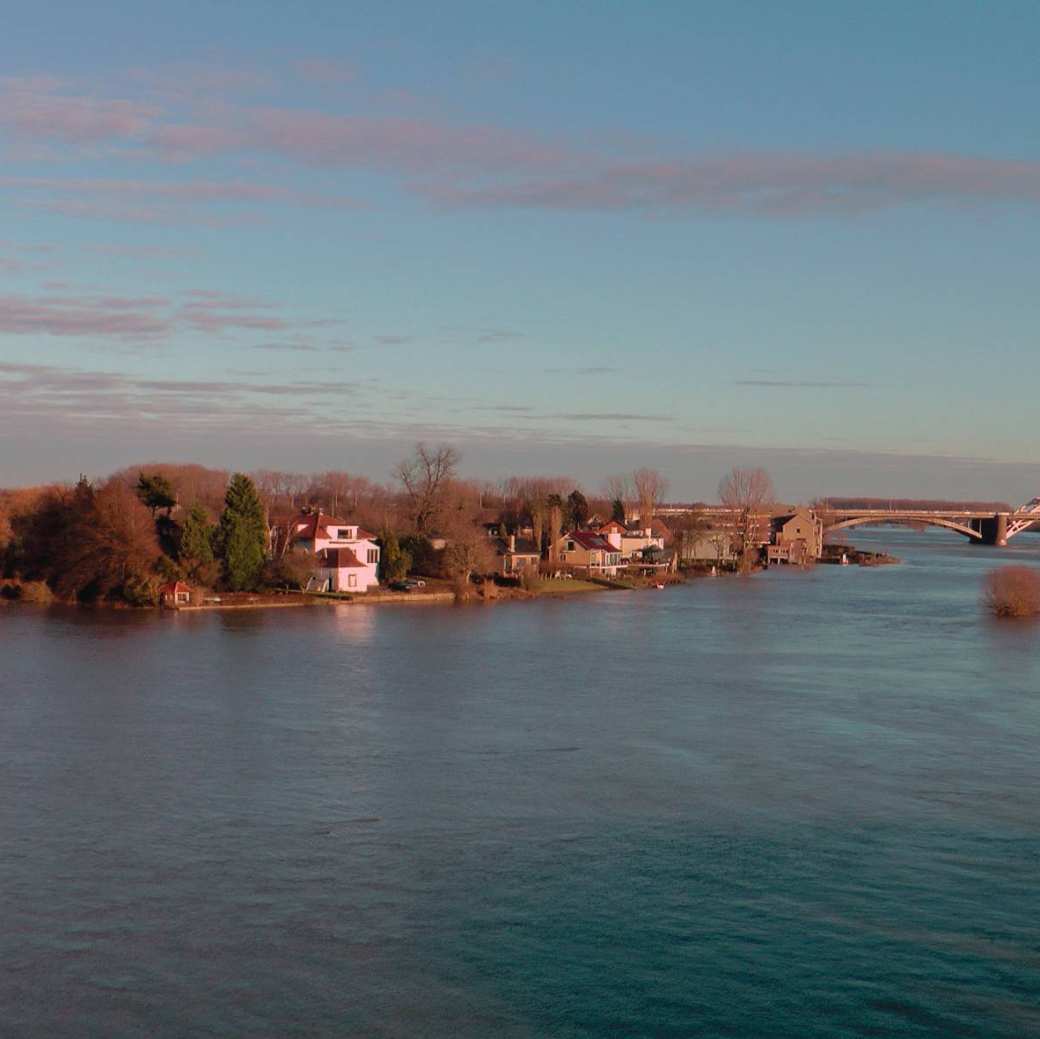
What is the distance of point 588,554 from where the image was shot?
1937 inches

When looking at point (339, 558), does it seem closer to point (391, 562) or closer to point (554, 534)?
point (391, 562)

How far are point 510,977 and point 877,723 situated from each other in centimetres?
970

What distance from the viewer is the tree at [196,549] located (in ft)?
109

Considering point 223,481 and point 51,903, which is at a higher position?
point 223,481

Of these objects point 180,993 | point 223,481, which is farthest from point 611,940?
point 223,481

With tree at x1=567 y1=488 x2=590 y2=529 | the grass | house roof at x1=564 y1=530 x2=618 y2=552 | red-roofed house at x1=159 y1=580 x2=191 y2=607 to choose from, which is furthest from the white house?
tree at x1=567 y1=488 x2=590 y2=529

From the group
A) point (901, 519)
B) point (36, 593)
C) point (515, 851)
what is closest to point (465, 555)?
point (36, 593)

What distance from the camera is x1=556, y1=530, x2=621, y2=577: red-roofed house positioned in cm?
4828

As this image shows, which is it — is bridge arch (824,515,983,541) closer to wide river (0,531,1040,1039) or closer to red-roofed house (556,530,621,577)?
red-roofed house (556,530,621,577)

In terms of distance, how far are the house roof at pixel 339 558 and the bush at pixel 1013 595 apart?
16744 millimetres

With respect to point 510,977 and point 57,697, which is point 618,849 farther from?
point 57,697

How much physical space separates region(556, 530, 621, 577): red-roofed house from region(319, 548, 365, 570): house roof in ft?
41.2

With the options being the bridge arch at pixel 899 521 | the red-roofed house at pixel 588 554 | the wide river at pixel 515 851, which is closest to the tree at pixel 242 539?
the wide river at pixel 515 851

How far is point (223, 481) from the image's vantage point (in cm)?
5944
